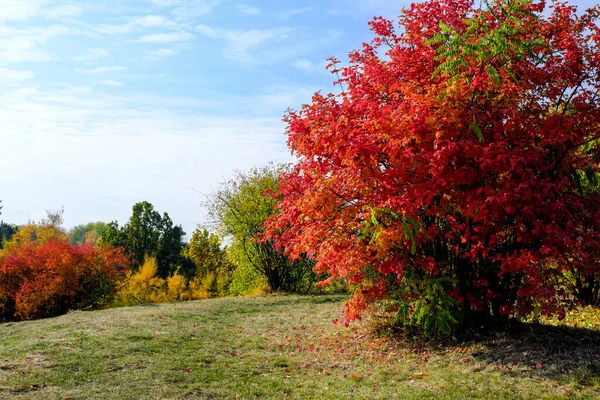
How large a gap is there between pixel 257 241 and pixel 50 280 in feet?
27.6

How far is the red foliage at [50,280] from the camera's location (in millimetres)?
18797

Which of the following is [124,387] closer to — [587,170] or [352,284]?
[352,284]

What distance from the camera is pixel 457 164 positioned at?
806 cm

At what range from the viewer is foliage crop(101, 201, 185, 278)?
125 ft

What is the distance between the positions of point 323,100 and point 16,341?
8512 millimetres

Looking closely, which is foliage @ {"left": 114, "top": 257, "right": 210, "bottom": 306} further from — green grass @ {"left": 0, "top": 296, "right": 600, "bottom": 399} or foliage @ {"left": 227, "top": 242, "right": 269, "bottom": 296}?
green grass @ {"left": 0, "top": 296, "right": 600, "bottom": 399}

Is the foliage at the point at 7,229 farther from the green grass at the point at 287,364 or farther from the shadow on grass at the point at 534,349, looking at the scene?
the shadow on grass at the point at 534,349

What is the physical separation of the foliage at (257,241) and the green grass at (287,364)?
1038cm

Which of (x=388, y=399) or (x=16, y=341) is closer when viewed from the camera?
(x=388, y=399)

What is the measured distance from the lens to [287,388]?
7402mm

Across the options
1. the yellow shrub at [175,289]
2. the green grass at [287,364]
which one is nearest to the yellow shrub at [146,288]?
the yellow shrub at [175,289]

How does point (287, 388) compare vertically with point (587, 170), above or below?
below

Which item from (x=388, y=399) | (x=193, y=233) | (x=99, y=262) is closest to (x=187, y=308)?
(x=99, y=262)

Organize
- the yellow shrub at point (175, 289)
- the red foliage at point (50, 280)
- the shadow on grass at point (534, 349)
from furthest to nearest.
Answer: the yellow shrub at point (175, 289) → the red foliage at point (50, 280) → the shadow on grass at point (534, 349)
